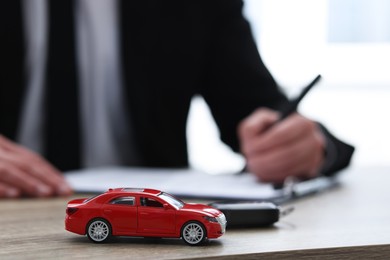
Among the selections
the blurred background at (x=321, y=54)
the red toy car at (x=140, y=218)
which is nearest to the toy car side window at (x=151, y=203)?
the red toy car at (x=140, y=218)

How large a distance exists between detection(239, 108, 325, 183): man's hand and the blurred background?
4.93ft

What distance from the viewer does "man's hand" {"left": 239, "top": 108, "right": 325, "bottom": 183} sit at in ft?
4.10

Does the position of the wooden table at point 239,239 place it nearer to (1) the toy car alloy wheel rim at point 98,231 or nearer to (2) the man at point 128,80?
(1) the toy car alloy wheel rim at point 98,231

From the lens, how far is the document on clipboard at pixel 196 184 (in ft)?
3.36

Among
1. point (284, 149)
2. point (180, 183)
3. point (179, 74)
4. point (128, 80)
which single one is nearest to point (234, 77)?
point (179, 74)

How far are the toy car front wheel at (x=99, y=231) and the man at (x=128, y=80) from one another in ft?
2.26

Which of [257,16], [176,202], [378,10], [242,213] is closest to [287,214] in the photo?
[242,213]

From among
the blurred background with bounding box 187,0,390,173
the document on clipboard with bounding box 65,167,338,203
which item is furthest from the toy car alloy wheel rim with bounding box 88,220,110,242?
the blurred background with bounding box 187,0,390,173

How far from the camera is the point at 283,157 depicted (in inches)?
49.4

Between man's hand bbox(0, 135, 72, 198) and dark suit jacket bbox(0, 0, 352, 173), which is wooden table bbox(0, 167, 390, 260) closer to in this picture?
→ man's hand bbox(0, 135, 72, 198)

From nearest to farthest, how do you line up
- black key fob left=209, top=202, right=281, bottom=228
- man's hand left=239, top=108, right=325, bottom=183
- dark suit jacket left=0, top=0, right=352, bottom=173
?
black key fob left=209, top=202, right=281, bottom=228 → man's hand left=239, top=108, right=325, bottom=183 → dark suit jacket left=0, top=0, right=352, bottom=173

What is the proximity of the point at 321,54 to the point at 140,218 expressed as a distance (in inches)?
92.6

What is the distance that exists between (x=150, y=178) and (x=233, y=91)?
1.97 ft

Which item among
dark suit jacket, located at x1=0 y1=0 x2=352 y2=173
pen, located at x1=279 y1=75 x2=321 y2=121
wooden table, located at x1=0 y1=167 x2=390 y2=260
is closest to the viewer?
wooden table, located at x1=0 y1=167 x2=390 y2=260
